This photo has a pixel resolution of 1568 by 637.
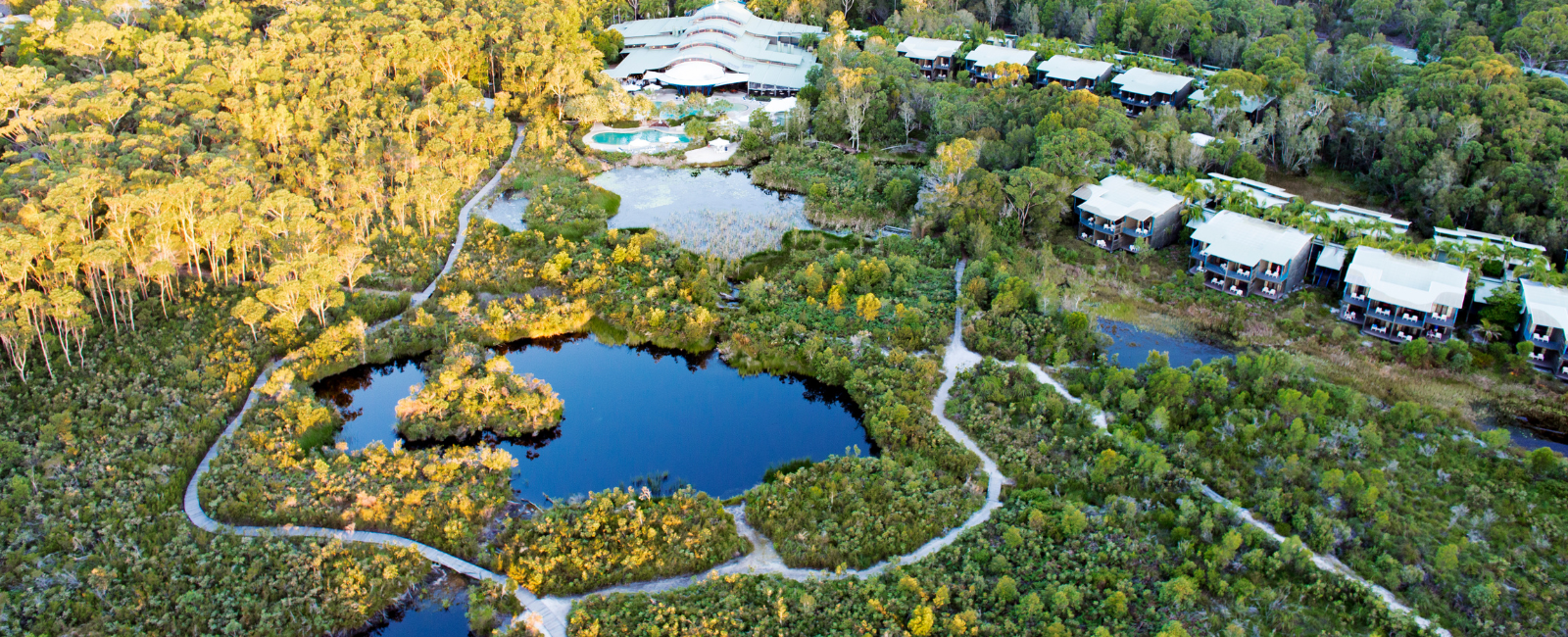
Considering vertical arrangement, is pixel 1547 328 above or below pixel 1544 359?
above

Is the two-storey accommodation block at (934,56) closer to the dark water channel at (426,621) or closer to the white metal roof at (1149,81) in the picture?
the white metal roof at (1149,81)

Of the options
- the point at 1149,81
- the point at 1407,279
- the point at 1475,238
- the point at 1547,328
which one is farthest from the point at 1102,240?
the point at 1149,81

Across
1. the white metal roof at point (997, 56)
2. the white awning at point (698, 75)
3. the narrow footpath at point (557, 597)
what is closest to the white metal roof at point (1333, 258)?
the narrow footpath at point (557, 597)

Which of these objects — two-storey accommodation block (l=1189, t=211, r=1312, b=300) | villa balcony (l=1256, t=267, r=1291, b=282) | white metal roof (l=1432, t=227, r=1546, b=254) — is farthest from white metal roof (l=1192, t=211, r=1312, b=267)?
white metal roof (l=1432, t=227, r=1546, b=254)

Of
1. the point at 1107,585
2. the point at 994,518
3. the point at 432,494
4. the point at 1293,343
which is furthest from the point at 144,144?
Result: the point at 1293,343

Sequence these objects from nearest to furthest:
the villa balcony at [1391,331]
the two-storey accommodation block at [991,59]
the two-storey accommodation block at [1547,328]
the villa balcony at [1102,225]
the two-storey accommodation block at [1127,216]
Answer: the two-storey accommodation block at [1547,328], the villa balcony at [1391,331], the two-storey accommodation block at [1127,216], the villa balcony at [1102,225], the two-storey accommodation block at [991,59]

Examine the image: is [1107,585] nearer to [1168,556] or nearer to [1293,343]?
[1168,556]

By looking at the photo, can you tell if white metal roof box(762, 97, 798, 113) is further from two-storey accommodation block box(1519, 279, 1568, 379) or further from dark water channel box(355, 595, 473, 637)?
dark water channel box(355, 595, 473, 637)

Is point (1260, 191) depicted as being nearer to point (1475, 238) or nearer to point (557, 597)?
point (1475, 238)
